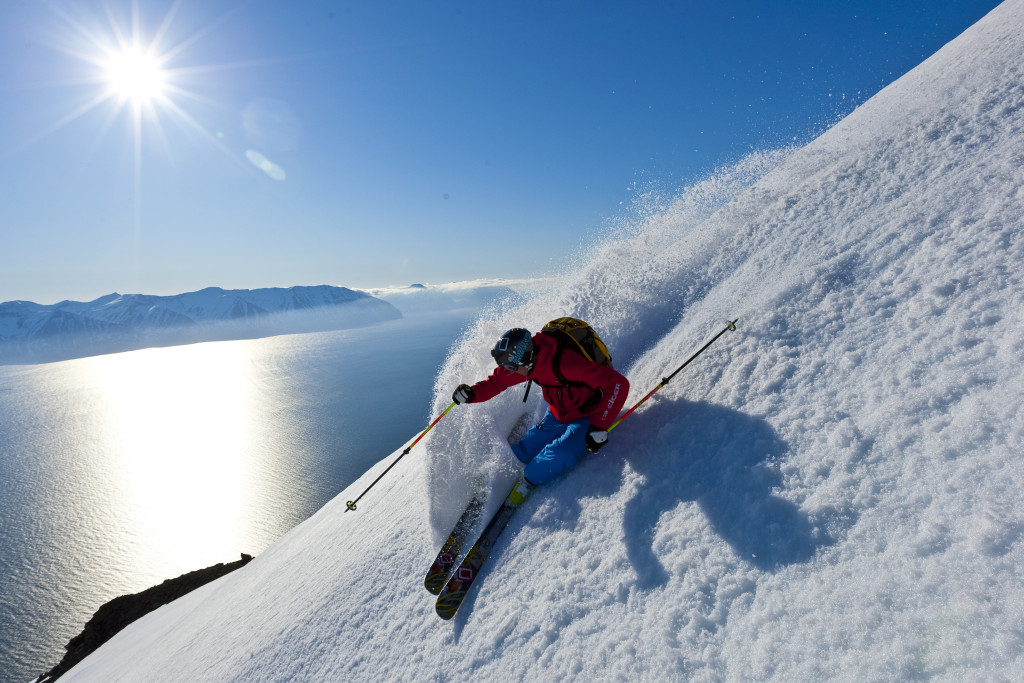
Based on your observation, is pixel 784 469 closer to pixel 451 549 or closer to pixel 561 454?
pixel 561 454

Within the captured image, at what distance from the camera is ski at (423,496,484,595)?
4.24m

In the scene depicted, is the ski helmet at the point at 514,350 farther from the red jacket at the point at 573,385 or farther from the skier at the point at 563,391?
the red jacket at the point at 573,385

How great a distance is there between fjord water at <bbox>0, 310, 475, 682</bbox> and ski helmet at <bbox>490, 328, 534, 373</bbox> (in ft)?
81.2

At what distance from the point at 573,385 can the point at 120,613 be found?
22.1 metres

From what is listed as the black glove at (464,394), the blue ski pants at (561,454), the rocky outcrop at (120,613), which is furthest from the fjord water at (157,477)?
the blue ski pants at (561,454)

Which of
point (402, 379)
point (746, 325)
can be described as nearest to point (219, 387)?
point (402, 379)

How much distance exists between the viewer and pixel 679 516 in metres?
3.01

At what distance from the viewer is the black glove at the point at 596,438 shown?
3658 millimetres

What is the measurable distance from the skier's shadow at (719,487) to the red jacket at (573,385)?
488mm

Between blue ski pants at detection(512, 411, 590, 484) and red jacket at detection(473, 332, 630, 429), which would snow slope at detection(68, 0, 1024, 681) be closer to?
blue ski pants at detection(512, 411, 590, 484)

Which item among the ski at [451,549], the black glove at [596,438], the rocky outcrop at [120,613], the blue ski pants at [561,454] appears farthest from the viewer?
the rocky outcrop at [120,613]

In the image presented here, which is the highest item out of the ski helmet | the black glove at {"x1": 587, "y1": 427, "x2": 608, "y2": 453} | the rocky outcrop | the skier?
the rocky outcrop

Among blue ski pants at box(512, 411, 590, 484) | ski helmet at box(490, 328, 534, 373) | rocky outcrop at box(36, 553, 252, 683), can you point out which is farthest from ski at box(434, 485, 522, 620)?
rocky outcrop at box(36, 553, 252, 683)

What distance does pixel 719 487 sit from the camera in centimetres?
297
